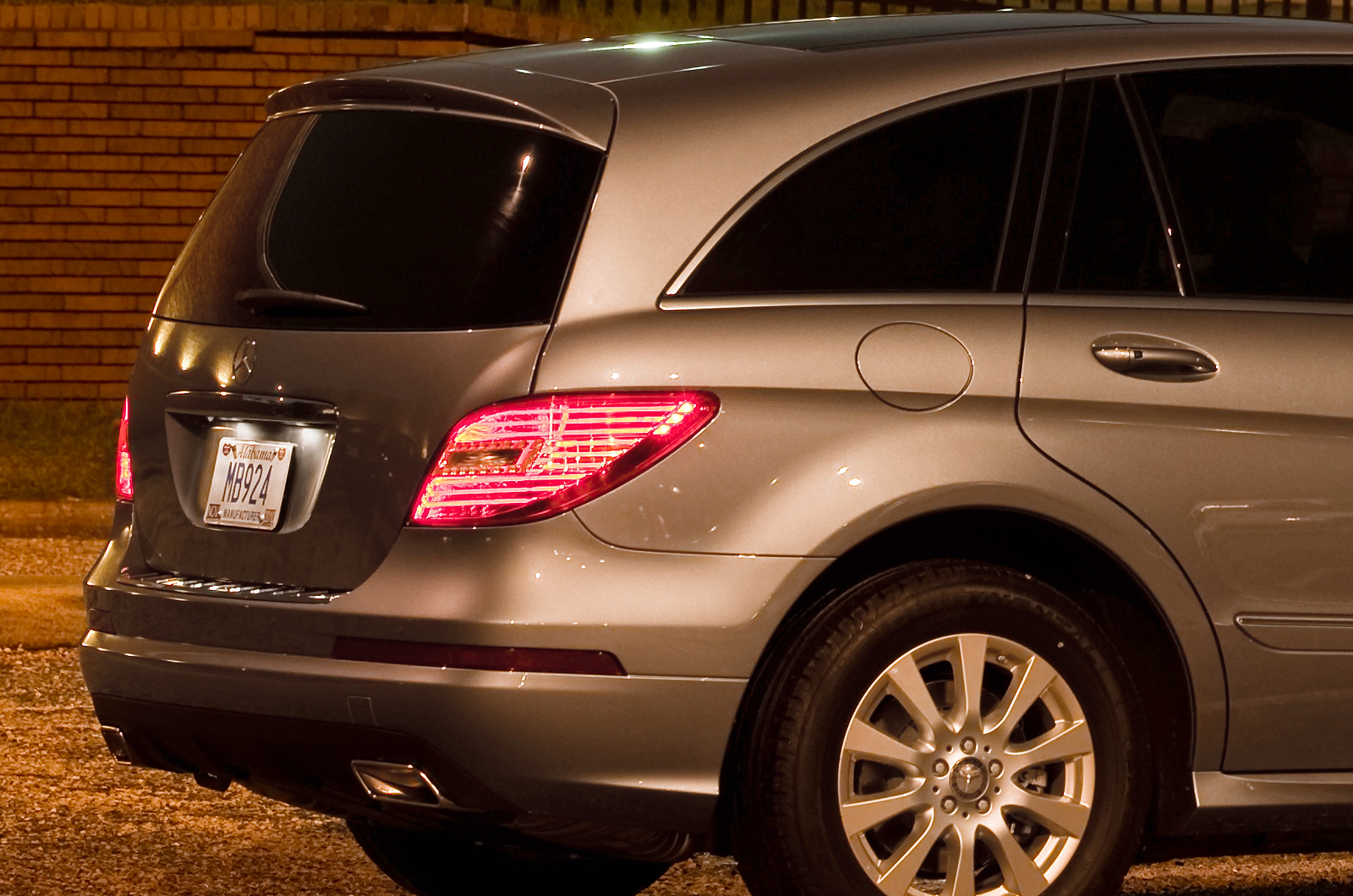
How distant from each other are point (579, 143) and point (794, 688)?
3.38 feet

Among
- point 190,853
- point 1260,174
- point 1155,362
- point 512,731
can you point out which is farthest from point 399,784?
point 1260,174

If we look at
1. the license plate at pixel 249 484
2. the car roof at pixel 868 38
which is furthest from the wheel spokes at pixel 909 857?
the car roof at pixel 868 38

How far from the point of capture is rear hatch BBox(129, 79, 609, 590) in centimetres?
407

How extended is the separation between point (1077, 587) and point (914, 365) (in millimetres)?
585

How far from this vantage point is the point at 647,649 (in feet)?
12.9

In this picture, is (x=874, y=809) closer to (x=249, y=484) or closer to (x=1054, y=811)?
(x=1054, y=811)

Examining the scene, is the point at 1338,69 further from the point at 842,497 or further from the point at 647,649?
the point at 647,649

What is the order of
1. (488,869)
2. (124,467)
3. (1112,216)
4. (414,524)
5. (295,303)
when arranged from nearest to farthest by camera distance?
(414,524), (295,303), (1112,216), (124,467), (488,869)

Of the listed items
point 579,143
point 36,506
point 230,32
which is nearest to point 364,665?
point 579,143

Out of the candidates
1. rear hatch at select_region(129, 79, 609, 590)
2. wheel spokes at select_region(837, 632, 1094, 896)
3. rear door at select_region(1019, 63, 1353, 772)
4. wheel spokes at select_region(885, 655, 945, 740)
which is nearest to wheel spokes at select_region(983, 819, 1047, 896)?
wheel spokes at select_region(837, 632, 1094, 896)

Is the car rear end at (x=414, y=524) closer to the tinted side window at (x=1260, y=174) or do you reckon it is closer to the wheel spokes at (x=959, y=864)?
the wheel spokes at (x=959, y=864)

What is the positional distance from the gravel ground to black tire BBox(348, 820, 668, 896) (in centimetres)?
14

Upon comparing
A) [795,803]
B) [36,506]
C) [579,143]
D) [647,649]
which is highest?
[579,143]

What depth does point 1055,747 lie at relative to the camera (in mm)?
4238
